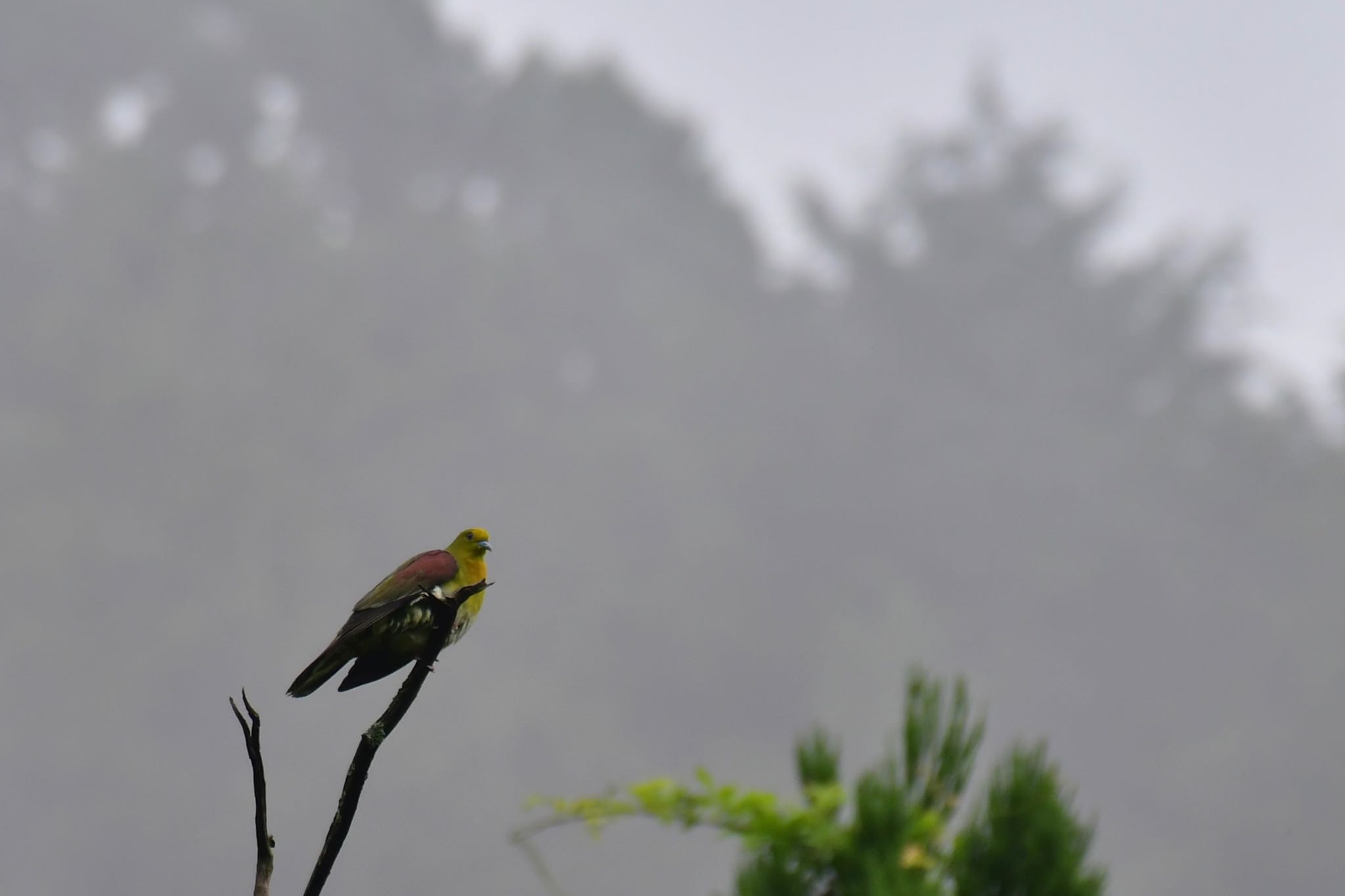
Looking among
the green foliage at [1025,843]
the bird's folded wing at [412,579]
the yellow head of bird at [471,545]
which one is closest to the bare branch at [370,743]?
the bird's folded wing at [412,579]

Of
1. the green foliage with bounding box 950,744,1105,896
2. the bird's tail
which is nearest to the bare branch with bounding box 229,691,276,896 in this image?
the bird's tail

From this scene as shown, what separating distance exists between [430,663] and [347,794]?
0.78m

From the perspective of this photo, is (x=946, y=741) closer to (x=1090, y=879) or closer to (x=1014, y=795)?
(x=1014, y=795)

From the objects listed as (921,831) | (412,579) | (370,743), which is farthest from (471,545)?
(921,831)

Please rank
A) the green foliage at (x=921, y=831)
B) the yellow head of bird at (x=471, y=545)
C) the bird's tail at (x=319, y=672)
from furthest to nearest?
1. the yellow head of bird at (x=471, y=545)
2. the bird's tail at (x=319, y=672)
3. the green foliage at (x=921, y=831)

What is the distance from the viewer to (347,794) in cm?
413

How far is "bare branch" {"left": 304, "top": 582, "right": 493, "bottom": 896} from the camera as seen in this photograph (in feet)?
13.2

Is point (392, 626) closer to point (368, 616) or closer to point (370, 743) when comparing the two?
point (368, 616)

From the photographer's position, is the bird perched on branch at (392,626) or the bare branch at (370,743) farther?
the bird perched on branch at (392,626)

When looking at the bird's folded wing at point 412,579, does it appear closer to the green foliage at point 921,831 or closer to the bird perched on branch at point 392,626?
the bird perched on branch at point 392,626

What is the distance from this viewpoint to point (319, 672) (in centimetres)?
505

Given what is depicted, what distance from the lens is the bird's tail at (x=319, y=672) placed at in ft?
16.3

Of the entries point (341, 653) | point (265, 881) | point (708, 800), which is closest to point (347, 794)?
point (265, 881)

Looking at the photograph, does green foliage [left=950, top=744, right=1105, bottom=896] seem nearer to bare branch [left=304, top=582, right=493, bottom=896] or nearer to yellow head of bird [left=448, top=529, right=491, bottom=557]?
bare branch [left=304, top=582, right=493, bottom=896]
